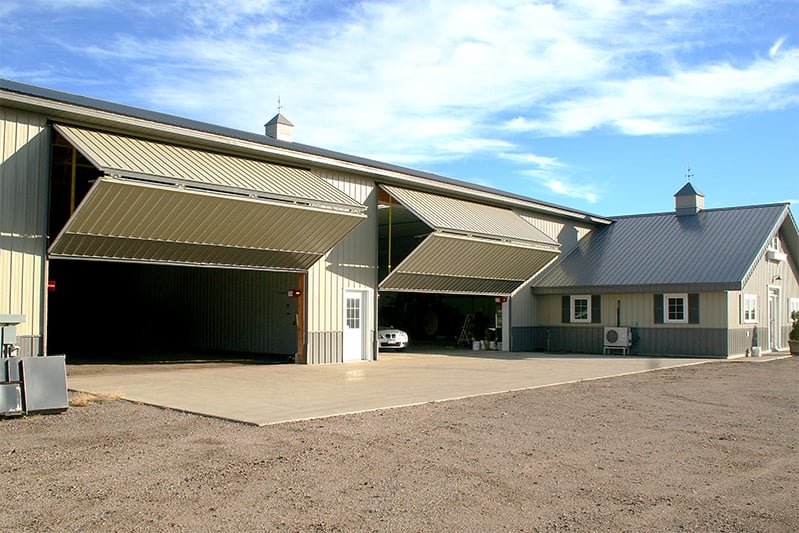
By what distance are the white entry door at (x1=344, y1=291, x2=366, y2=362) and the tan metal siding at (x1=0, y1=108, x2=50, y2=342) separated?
816 centimetres

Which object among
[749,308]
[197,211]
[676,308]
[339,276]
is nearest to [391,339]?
[339,276]

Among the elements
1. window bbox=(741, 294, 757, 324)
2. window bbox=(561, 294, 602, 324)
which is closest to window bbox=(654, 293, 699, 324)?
window bbox=(741, 294, 757, 324)

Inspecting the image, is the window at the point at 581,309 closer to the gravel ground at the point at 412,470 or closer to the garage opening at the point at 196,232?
the garage opening at the point at 196,232

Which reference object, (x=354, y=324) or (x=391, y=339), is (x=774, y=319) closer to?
(x=391, y=339)

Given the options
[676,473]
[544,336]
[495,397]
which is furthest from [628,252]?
[676,473]

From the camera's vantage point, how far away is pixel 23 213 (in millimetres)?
13812

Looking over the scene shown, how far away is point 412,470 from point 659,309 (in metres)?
19.3

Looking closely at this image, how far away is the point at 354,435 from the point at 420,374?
8.02 m

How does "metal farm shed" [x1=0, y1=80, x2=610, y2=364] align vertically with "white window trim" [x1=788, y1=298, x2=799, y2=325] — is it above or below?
above

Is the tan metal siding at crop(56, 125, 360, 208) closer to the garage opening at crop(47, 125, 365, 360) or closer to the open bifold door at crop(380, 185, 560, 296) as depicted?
the garage opening at crop(47, 125, 365, 360)

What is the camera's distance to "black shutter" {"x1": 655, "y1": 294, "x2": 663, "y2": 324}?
24.3 m

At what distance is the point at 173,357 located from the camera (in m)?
21.1

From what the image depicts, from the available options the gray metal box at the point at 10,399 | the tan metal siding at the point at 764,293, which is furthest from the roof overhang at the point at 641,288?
the gray metal box at the point at 10,399

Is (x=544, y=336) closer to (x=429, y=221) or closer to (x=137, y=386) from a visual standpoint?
(x=429, y=221)
